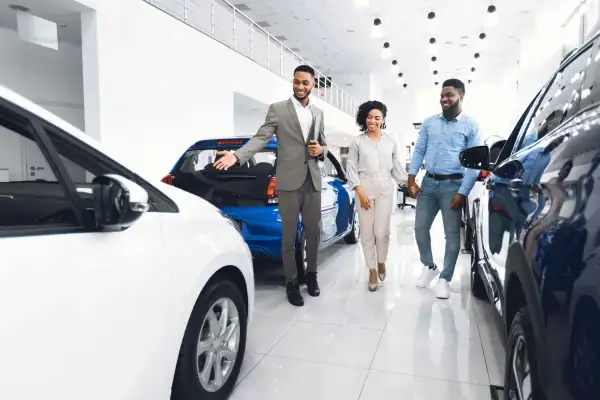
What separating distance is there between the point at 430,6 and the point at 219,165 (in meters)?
9.66

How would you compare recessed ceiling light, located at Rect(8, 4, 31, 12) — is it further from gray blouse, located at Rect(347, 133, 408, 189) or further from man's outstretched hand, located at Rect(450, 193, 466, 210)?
man's outstretched hand, located at Rect(450, 193, 466, 210)

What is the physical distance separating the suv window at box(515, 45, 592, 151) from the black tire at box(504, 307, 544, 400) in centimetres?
65

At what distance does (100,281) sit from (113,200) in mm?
209

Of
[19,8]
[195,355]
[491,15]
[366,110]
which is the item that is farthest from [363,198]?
[491,15]

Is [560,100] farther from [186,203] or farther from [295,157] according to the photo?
[295,157]

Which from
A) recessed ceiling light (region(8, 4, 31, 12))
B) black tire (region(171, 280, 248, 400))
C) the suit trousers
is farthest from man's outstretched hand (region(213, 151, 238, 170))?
recessed ceiling light (region(8, 4, 31, 12))

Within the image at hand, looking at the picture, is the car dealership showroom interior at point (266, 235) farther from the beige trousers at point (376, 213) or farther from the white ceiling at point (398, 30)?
the white ceiling at point (398, 30)

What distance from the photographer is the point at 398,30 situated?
39.7 ft

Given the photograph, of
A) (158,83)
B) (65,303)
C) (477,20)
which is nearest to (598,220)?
(65,303)

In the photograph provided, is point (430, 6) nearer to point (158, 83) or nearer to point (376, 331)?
point (158, 83)

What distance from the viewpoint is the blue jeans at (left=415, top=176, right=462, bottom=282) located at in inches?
131

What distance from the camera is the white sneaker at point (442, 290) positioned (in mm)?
3365

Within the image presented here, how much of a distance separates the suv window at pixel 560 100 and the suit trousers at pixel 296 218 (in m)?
1.53

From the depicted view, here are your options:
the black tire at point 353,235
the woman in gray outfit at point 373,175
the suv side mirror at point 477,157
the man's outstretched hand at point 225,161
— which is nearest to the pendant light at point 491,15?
the black tire at point 353,235
